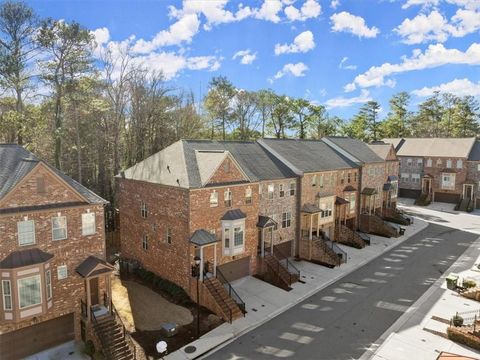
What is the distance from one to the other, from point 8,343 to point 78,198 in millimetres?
7568

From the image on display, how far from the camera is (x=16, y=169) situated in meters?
16.9

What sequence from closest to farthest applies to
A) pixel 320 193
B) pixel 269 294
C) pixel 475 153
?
pixel 269 294 < pixel 320 193 < pixel 475 153

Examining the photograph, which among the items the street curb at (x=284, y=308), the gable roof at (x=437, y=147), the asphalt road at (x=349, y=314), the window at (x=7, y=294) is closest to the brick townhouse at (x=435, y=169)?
the gable roof at (x=437, y=147)

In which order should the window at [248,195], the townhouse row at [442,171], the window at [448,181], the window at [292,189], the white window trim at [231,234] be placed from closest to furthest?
the white window trim at [231,234]
the window at [248,195]
the window at [292,189]
the townhouse row at [442,171]
the window at [448,181]

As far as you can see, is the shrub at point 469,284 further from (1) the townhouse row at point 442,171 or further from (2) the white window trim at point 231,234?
(1) the townhouse row at point 442,171

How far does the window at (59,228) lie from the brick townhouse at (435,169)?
54364 mm

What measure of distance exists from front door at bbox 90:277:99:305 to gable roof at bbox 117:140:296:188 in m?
7.66

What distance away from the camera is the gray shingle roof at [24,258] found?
49.1 feet

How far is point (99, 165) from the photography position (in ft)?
136

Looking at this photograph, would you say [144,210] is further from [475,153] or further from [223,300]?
[475,153]

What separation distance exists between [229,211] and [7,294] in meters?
13.7

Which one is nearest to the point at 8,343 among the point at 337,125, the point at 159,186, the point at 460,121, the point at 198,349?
the point at 198,349

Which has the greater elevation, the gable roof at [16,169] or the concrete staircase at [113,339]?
the gable roof at [16,169]

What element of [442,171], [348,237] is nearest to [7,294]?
[348,237]
